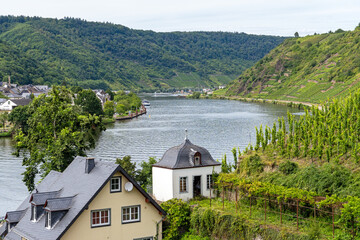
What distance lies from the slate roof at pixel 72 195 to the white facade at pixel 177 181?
12.3 feet

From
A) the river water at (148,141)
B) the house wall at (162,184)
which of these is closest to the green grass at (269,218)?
the house wall at (162,184)

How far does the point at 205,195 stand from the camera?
32.8m

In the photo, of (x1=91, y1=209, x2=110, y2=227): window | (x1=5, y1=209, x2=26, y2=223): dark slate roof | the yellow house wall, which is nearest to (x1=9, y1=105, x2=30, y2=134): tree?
(x1=5, y1=209, x2=26, y2=223): dark slate roof

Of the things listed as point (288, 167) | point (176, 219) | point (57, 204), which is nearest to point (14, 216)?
point (57, 204)

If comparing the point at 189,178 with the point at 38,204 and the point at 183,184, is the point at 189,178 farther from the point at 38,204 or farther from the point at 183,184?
the point at 38,204

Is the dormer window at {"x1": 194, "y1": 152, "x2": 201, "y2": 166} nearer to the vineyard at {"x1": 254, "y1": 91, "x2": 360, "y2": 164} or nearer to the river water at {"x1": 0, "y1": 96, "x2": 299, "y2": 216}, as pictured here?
the vineyard at {"x1": 254, "y1": 91, "x2": 360, "y2": 164}

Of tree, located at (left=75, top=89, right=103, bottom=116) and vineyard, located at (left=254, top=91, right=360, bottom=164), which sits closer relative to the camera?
vineyard, located at (left=254, top=91, right=360, bottom=164)

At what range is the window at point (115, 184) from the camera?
26.8 metres

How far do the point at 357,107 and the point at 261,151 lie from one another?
8.17 metres

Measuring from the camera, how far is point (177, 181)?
32.2 meters

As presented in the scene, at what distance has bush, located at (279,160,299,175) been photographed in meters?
34.4

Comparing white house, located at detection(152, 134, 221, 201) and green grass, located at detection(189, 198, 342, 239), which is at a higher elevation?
white house, located at detection(152, 134, 221, 201)

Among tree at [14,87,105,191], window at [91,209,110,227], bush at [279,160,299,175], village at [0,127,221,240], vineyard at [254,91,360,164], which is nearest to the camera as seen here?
village at [0,127,221,240]

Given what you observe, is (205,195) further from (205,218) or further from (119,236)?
(119,236)
